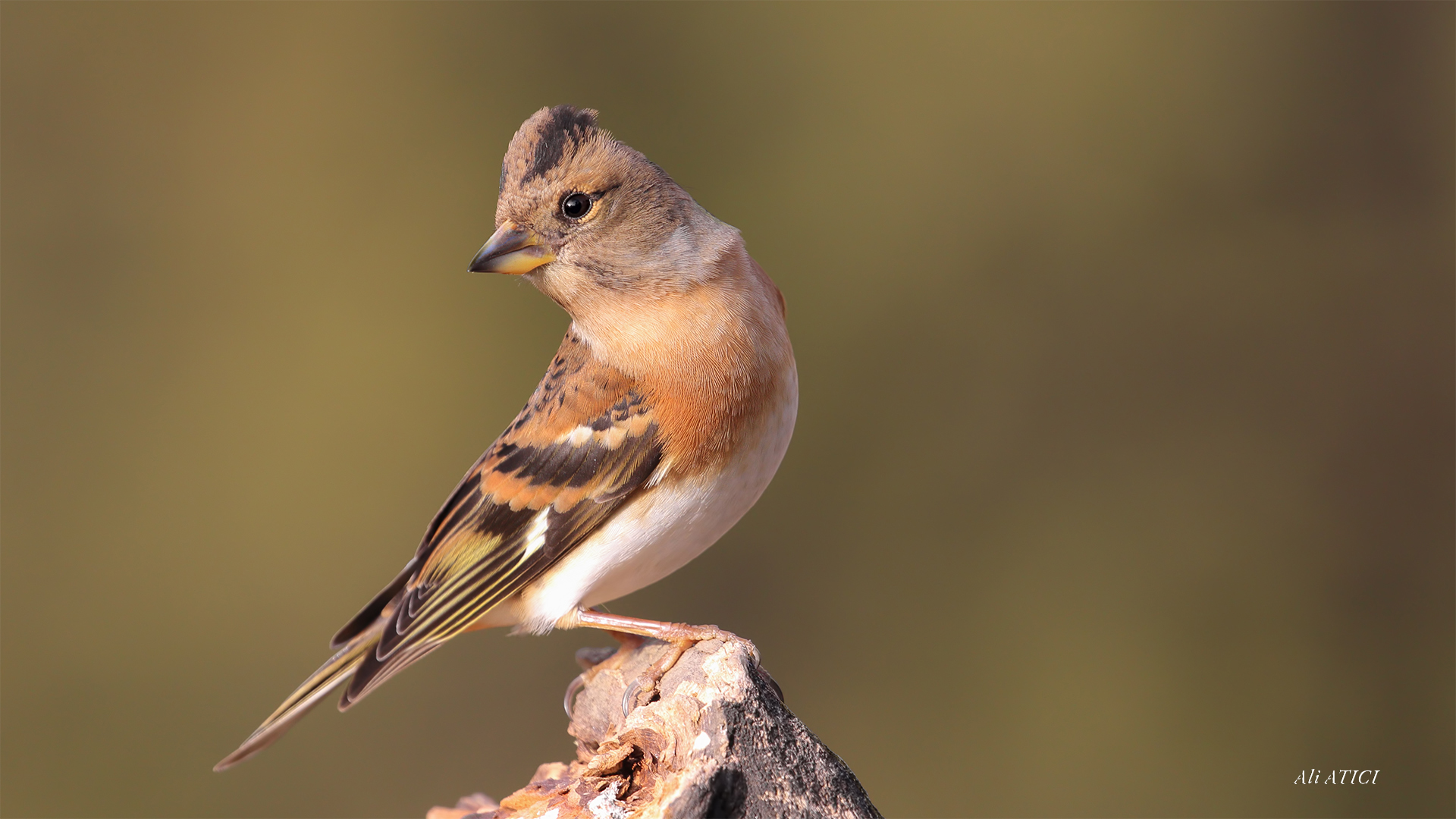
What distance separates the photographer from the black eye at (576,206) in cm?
228

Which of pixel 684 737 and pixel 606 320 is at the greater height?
pixel 606 320

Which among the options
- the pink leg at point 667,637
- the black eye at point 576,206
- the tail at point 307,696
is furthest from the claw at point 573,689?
the black eye at point 576,206

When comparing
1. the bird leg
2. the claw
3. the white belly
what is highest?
the white belly

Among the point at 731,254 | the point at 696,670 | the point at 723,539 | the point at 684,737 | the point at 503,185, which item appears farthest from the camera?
the point at 723,539

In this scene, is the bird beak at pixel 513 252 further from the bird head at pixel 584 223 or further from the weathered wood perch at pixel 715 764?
the weathered wood perch at pixel 715 764

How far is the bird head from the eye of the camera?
7.39ft

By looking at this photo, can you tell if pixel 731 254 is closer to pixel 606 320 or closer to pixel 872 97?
pixel 606 320

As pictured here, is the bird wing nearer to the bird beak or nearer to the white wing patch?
the white wing patch

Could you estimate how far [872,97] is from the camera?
4848mm

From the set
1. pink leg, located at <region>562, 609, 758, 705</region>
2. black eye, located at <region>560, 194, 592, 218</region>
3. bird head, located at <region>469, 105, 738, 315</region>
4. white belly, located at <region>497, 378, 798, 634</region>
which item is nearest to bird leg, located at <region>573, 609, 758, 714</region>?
pink leg, located at <region>562, 609, 758, 705</region>

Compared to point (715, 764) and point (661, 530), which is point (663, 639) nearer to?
point (661, 530)

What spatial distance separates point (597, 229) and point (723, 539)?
2586 mm

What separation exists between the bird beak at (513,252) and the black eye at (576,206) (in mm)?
83

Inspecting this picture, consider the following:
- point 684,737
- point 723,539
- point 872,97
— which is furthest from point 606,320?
point 872,97
